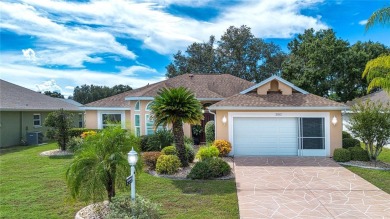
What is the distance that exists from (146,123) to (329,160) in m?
12.9

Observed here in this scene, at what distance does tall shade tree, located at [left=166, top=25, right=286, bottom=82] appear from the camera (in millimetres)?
45844

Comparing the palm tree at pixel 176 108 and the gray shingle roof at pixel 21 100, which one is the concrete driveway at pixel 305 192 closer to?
the palm tree at pixel 176 108

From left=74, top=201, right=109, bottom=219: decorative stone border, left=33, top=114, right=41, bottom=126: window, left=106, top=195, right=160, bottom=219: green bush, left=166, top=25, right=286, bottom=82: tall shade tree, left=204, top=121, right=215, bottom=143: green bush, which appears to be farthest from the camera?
left=166, top=25, right=286, bottom=82: tall shade tree

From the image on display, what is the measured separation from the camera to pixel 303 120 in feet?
55.7

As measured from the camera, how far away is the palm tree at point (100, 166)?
7.24m

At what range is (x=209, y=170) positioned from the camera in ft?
39.3

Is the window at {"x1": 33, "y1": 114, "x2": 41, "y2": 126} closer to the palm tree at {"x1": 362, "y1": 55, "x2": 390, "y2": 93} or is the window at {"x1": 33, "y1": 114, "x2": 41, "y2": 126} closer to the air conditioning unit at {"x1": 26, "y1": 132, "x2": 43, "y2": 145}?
the air conditioning unit at {"x1": 26, "y1": 132, "x2": 43, "y2": 145}

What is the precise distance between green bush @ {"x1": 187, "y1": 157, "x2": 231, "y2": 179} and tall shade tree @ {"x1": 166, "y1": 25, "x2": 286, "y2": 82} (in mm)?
34424

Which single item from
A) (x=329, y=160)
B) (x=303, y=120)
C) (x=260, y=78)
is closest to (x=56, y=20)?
(x=303, y=120)

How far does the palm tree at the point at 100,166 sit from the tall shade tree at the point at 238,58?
38614mm

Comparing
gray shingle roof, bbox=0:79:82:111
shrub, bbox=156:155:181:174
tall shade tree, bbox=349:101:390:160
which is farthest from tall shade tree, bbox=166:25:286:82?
shrub, bbox=156:155:181:174

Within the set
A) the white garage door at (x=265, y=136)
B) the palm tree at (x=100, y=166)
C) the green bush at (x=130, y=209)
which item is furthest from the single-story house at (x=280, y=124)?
the green bush at (x=130, y=209)

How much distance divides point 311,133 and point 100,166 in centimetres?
1333

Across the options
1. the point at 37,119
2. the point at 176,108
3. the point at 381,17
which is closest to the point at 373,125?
the point at 381,17
